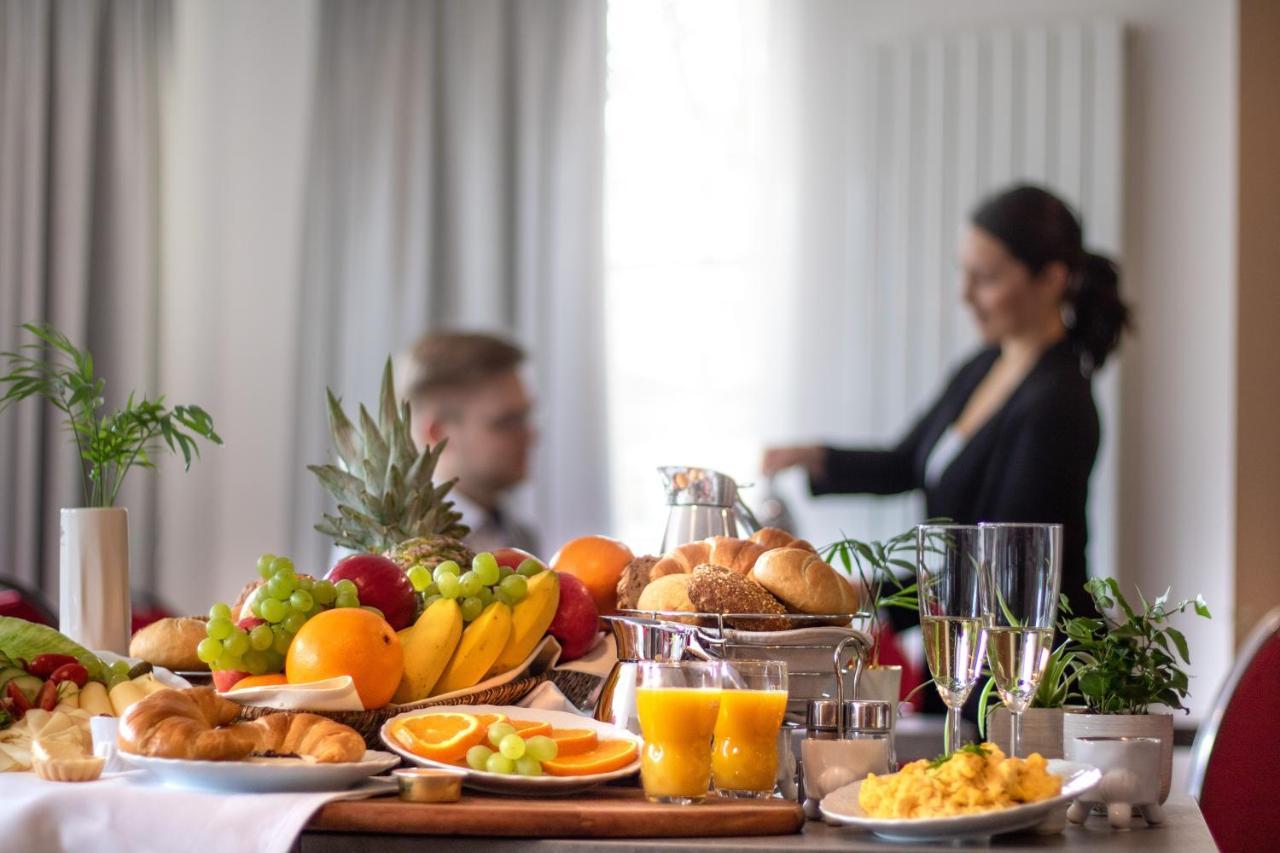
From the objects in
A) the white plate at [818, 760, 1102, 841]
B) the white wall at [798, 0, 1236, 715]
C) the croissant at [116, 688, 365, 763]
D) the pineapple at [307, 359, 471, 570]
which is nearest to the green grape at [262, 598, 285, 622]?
the croissant at [116, 688, 365, 763]

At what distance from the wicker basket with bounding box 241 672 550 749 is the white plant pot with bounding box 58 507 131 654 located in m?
0.42

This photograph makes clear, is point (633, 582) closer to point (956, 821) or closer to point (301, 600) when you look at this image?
point (301, 600)

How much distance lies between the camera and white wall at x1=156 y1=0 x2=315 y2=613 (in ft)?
16.4

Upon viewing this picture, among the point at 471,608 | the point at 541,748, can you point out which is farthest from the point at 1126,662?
the point at 471,608

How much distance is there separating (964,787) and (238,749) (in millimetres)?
567

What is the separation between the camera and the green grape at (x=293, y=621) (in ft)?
4.46

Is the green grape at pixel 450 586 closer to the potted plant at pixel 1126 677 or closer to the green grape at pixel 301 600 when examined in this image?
the green grape at pixel 301 600

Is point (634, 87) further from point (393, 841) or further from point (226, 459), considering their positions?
point (393, 841)

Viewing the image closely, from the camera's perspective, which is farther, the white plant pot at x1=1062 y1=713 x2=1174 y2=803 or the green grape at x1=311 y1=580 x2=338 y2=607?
the green grape at x1=311 y1=580 x2=338 y2=607

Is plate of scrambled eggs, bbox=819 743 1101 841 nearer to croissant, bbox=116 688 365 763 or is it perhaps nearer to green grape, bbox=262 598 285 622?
croissant, bbox=116 688 365 763

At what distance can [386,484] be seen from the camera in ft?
5.58

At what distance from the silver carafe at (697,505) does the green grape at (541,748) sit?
0.47 metres

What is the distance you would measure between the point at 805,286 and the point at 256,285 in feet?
6.15

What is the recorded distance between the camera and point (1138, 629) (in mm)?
1282
